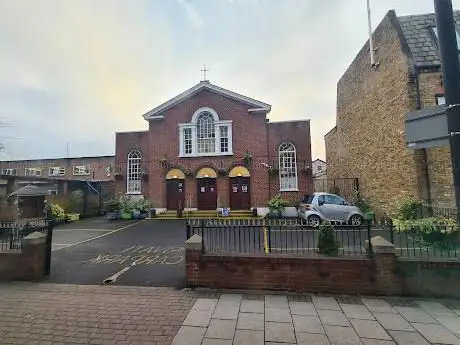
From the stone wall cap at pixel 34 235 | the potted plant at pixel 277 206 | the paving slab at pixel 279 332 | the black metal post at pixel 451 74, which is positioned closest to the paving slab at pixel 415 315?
the paving slab at pixel 279 332

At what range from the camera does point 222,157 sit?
61.1 feet

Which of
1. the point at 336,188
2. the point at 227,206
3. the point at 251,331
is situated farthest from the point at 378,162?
the point at 251,331

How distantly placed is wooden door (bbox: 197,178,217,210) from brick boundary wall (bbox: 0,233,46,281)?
41.4 ft

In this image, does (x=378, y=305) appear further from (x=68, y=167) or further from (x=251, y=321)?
(x=68, y=167)

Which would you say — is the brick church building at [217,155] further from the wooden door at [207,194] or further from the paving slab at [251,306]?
the paving slab at [251,306]

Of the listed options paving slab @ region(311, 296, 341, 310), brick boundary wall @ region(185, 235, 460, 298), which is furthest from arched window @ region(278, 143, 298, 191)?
paving slab @ region(311, 296, 341, 310)

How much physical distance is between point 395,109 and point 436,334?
34.3ft

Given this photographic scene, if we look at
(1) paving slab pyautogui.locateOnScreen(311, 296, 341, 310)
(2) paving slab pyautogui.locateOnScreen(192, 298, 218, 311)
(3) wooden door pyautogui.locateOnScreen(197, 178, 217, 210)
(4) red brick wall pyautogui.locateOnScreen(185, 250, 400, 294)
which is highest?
(3) wooden door pyautogui.locateOnScreen(197, 178, 217, 210)

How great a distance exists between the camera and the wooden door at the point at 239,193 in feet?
60.3

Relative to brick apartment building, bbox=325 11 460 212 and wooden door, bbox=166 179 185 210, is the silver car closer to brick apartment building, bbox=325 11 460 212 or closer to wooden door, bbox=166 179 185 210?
brick apartment building, bbox=325 11 460 212

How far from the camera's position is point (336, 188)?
19.3m

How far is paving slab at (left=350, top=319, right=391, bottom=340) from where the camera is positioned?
145 inches

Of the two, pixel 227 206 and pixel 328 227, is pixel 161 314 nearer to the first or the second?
pixel 328 227

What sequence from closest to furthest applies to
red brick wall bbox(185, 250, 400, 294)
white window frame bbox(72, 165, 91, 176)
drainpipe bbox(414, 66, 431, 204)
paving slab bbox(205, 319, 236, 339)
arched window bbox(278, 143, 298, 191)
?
1. paving slab bbox(205, 319, 236, 339)
2. red brick wall bbox(185, 250, 400, 294)
3. drainpipe bbox(414, 66, 431, 204)
4. arched window bbox(278, 143, 298, 191)
5. white window frame bbox(72, 165, 91, 176)
